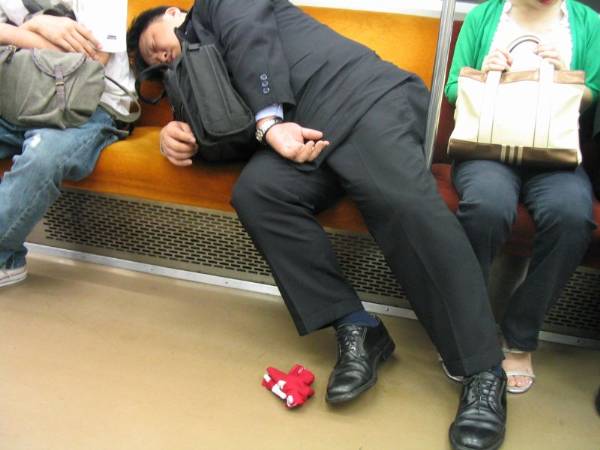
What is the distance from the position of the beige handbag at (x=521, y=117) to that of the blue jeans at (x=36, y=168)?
1121 millimetres

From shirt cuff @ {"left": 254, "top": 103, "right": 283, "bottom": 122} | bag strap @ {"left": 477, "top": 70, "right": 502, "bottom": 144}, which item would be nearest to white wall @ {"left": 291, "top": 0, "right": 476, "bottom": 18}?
bag strap @ {"left": 477, "top": 70, "right": 502, "bottom": 144}

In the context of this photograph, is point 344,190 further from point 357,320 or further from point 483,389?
point 483,389

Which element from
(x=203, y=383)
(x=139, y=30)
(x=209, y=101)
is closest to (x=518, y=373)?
Answer: (x=203, y=383)

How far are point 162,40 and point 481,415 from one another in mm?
1483

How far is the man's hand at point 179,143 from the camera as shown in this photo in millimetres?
1508

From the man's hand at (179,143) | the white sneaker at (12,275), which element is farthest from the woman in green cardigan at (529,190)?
the white sneaker at (12,275)

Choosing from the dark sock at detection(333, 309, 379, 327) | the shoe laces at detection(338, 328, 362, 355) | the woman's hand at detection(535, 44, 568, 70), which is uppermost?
the woman's hand at detection(535, 44, 568, 70)

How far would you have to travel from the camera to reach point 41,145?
5.32 ft

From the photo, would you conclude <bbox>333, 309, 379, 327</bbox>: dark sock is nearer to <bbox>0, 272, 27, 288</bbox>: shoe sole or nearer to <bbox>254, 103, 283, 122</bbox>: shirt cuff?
<bbox>254, 103, 283, 122</bbox>: shirt cuff

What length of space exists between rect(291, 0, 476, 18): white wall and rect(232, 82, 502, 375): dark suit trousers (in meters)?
0.63

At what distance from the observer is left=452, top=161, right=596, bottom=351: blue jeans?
4.29 ft

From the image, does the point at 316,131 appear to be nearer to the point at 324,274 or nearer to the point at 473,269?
A: the point at 324,274

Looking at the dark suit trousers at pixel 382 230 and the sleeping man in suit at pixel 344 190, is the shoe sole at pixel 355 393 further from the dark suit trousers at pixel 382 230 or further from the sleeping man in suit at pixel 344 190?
the dark suit trousers at pixel 382 230

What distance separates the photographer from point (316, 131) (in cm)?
146
